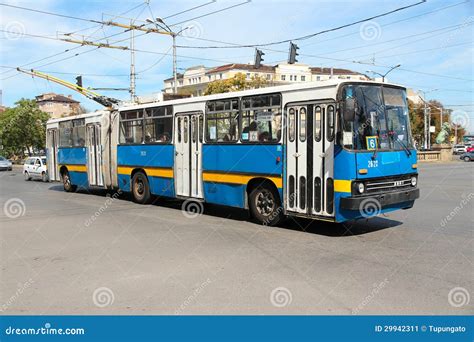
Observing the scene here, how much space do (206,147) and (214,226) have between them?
2.35m

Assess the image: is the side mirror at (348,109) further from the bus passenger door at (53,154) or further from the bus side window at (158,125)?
the bus passenger door at (53,154)

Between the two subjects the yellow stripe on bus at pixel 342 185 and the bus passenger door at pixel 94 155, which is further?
the bus passenger door at pixel 94 155

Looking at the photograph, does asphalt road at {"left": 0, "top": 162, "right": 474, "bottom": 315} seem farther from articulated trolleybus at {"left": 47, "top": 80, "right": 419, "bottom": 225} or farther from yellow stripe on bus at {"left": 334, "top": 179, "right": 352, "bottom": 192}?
yellow stripe on bus at {"left": 334, "top": 179, "right": 352, "bottom": 192}

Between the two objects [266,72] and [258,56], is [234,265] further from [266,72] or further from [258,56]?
[266,72]

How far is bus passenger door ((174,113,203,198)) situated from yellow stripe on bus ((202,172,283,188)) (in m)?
0.39

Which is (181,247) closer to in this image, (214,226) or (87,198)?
(214,226)

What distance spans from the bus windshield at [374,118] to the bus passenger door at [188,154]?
177 inches

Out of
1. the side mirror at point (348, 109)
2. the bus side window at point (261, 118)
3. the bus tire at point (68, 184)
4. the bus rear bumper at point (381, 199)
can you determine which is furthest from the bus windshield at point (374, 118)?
the bus tire at point (68, 184)

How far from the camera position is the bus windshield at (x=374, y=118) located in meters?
8.38

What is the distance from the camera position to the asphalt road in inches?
203

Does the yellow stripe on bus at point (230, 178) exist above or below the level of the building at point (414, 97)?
below

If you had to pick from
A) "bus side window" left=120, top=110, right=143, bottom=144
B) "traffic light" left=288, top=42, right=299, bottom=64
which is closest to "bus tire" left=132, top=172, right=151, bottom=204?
"bus side window" left=120, top=110, right=143, bottom=144

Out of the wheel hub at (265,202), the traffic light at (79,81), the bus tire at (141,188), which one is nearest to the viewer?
the wheel hub at (265,202)

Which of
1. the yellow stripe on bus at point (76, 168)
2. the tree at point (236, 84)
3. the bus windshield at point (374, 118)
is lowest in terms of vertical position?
the yellow stripe on bus at point (76, 168)
